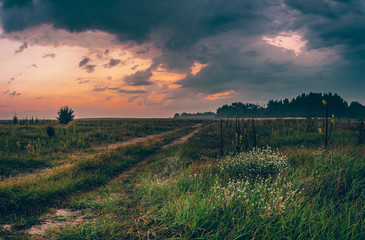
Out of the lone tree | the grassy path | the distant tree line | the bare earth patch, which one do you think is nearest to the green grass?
the bare earth patch

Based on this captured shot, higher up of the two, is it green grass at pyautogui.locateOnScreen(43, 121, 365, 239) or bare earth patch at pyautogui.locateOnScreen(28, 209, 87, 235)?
green grass at pyautogui.locateOnScreen(43, 121, 365, 239)

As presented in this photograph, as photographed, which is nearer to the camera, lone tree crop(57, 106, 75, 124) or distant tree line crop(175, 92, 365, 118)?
lone tree crop(57, 106, 75, 124)

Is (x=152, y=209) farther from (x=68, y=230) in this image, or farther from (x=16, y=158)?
(x=16, y=158)

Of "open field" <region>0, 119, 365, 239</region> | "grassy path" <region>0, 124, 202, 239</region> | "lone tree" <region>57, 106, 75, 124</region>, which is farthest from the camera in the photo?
"lone tree" <region>57, 106, 75, 124</region>

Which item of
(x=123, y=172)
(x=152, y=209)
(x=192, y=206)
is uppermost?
(x=192, y=206)

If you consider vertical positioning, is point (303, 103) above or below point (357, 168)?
above

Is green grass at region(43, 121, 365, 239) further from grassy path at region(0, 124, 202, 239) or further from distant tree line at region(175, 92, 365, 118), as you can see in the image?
distant tree line at region(175, 92, 365, 118)

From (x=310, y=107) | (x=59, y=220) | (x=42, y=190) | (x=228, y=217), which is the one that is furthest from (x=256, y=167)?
(x=310, y=107)

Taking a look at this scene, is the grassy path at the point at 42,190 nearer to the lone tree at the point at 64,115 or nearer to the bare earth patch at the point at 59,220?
the bare earth patch at the point at 59,220

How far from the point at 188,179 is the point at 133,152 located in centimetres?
768

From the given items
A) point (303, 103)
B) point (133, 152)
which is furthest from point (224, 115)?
point (133, 152)

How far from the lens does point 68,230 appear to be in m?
3.69

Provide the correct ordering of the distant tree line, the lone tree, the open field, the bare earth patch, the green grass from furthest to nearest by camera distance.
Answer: the distant tree line
the lone tree
the bare earth patch
the open field
the green grass

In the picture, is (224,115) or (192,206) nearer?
(192,206)
